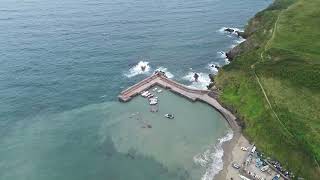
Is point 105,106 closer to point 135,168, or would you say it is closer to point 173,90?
point 173,90

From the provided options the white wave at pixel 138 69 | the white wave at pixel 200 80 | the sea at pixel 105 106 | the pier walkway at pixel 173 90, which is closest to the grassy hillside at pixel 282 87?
the pier walkway at pixel 173 90

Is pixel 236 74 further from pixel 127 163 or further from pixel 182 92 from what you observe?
pixel 127 163

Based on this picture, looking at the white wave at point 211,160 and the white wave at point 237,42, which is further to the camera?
the white wave at point 237,42

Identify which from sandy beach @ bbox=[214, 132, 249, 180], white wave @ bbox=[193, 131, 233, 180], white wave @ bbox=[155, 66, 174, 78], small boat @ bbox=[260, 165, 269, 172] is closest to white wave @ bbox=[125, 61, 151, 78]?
white wave @ bbox=[155, 66, 174, 78]

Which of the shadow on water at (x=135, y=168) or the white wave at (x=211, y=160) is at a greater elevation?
the white wave at (x=211, y=160)

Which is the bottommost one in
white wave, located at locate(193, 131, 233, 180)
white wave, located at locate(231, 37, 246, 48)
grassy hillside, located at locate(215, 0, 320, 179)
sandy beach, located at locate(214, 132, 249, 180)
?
white wave, located at locate(193, 131, 233, 180)

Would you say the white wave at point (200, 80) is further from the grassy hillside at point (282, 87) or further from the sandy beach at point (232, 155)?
the sandy beach at point (232, 155)

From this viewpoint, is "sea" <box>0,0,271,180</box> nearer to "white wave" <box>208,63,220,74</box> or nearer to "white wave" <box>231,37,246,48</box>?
"white wave" <box>208,63,220,74</box>
